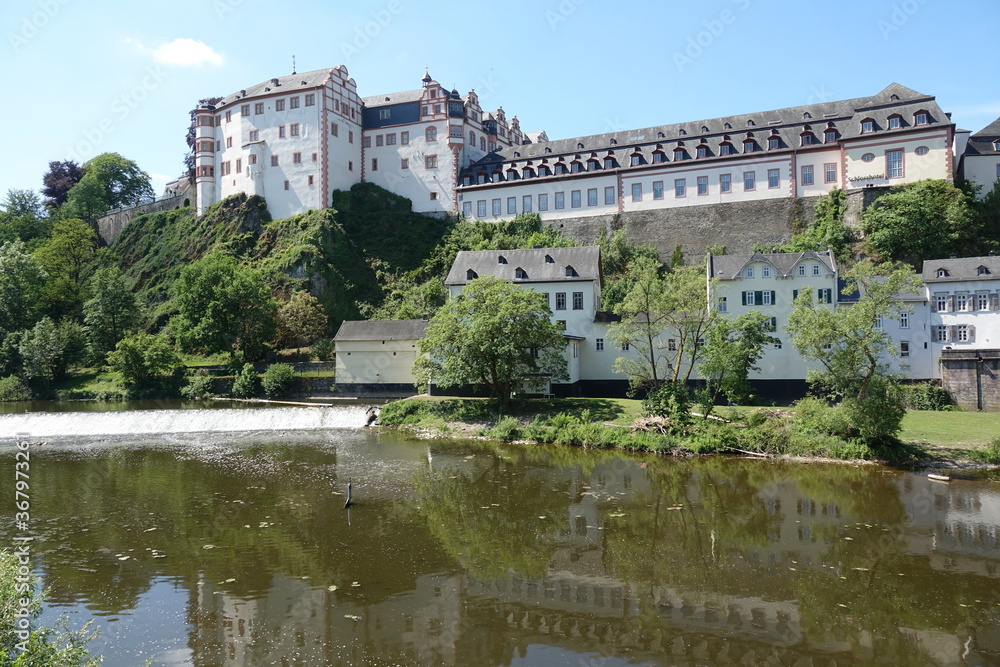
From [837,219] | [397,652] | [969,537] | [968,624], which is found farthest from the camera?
[837,219]

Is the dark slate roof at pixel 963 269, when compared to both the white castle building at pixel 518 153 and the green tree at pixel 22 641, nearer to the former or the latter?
the white castle building at pixel 518 153

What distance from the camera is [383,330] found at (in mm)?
43375

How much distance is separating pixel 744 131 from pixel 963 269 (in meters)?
24.4

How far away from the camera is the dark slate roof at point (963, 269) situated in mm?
34375

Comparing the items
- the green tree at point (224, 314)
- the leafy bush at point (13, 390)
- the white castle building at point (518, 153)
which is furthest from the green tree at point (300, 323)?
the leafy bush at point (13, 390)

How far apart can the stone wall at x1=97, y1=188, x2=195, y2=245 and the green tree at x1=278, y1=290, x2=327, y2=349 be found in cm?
3050

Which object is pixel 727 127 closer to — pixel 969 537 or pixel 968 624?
pixel 969 537

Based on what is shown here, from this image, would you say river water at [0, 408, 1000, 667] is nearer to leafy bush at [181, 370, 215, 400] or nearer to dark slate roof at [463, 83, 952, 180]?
leafy bush at [181, 370, 215, 400]

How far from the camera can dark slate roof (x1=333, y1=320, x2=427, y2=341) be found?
4275cm

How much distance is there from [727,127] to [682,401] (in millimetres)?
37331

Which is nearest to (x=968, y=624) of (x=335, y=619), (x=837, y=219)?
(x=335, y=619)

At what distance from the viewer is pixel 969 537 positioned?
1535 centimetres

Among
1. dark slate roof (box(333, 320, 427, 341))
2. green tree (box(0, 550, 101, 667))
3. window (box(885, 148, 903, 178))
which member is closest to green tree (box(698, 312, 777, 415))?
dark slate roof (box(333, 320, 427, 341))

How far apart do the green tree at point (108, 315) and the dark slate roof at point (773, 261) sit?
150 ft
